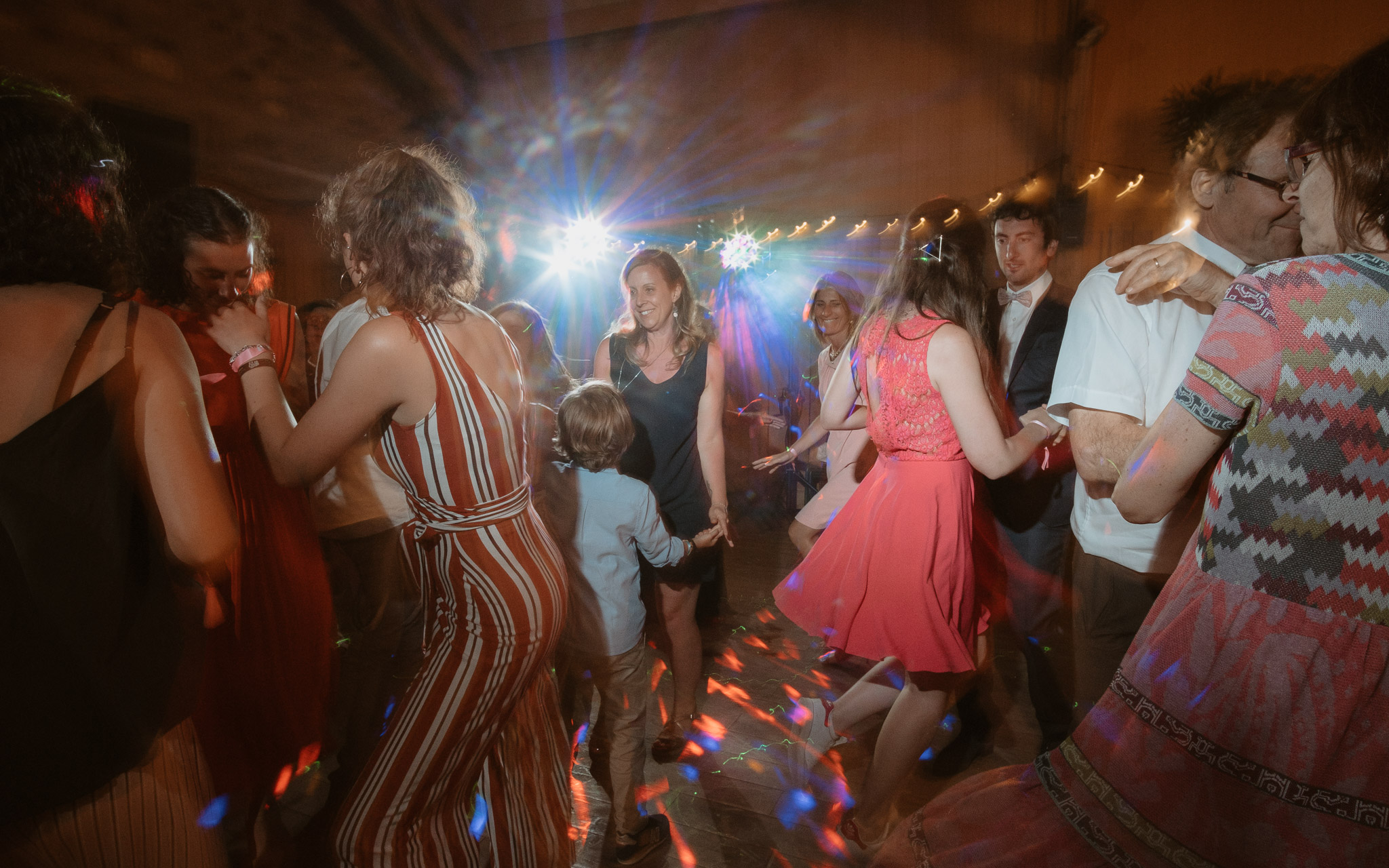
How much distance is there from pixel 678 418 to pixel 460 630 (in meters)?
1.33

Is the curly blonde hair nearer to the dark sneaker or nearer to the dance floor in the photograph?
the dark sneaker

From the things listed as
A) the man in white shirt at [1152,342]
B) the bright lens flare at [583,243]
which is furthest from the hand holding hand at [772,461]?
the bright lens flare at [583,243]

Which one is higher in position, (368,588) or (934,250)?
(934,250)

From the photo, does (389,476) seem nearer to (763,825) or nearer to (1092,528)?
(763,825)

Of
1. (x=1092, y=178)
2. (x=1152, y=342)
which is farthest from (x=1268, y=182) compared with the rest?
(x=1092, y=178)

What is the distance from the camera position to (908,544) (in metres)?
1.81

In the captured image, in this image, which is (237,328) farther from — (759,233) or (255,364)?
(759,233)

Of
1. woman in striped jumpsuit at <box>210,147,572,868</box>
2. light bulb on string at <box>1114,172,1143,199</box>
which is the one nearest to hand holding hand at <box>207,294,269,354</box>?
woman in striped jumpsuit at <box>210,147,572,868</box>

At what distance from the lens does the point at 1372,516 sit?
739mm

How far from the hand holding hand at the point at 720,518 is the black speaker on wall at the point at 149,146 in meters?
3.59

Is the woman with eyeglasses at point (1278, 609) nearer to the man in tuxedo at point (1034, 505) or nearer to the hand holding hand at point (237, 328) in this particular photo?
the man in tuxedo at point (1034, 505)

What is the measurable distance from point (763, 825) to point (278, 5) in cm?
639

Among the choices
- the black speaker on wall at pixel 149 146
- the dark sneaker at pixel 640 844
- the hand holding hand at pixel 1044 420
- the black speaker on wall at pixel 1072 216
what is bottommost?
the dark sneaker at pixel 640 844

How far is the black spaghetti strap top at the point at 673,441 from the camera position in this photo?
8.33 ft
